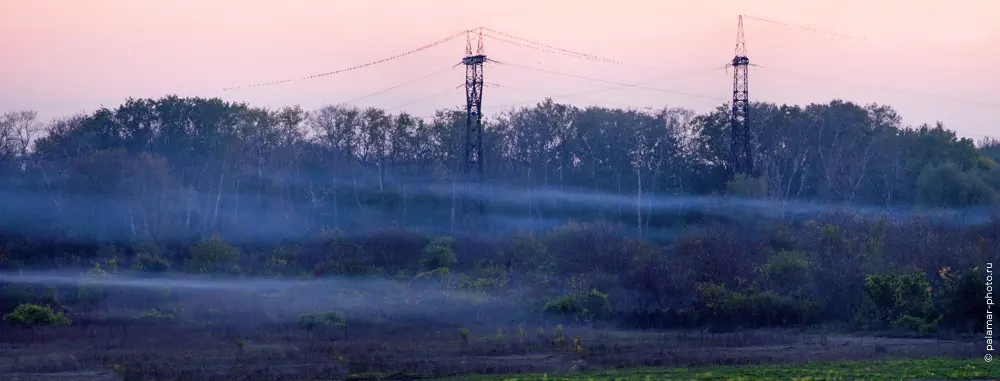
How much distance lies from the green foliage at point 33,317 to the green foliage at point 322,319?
1049cm

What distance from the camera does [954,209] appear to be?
74.0 m

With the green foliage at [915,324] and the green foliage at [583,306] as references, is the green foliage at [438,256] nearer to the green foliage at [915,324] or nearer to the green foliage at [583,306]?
the green foliage at [583,306]

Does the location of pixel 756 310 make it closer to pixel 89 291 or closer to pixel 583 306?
pixel 583 306

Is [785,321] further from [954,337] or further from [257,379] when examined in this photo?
[257,379]

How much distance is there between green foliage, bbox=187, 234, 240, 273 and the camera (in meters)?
63.6

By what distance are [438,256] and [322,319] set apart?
51.0 ft

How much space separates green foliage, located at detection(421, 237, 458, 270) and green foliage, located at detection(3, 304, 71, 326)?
73.9ft

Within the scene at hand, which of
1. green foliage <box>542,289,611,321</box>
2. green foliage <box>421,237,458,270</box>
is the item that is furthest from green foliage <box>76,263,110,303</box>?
green foliage <box>542,289,611,321</box>

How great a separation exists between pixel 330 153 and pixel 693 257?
4023 cm

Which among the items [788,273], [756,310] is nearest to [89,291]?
[756,310]

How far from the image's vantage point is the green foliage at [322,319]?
49.9 meters

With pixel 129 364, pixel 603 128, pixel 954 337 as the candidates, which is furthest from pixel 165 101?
pixel 954 337

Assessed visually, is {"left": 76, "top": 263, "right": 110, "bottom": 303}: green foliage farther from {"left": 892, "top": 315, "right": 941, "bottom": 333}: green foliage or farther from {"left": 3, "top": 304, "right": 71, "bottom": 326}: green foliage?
{"left": 892, "top": 315, "right": 941, "bottom": 333}: green foliage

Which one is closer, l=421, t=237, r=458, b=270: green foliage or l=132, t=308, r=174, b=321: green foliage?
l=132, t=308, r=174, b=321: green foliage
